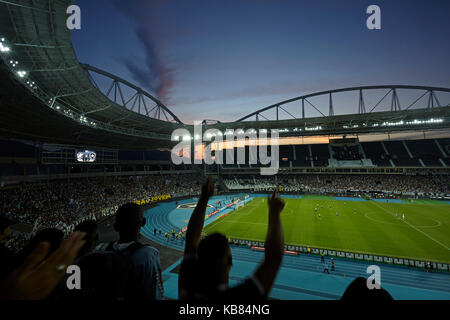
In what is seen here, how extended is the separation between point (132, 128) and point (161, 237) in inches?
936

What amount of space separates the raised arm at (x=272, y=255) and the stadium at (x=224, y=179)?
55cm

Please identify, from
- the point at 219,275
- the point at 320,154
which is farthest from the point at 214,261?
the point at 320,154

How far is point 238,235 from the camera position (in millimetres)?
24422

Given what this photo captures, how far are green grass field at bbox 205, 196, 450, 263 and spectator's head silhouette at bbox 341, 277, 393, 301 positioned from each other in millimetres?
21944

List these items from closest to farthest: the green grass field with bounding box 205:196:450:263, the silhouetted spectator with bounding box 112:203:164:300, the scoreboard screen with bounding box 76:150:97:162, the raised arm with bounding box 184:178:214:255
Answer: the silhouetted spectator with bounding box 112:203:164:300, the raised arm with bounding box 184:178:214:255, the green grass field with bounding box 205:196:450:263, the scoreboard screen with bounding box 76:150:97:162

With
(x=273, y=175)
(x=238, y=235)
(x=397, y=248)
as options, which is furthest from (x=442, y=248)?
(x=273, y=175)

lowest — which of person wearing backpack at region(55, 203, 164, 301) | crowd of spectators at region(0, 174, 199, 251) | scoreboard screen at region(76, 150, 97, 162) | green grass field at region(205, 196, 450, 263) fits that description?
green grass field at region(205, 196, 450, 263)

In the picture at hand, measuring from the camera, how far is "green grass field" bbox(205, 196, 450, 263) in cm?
2006

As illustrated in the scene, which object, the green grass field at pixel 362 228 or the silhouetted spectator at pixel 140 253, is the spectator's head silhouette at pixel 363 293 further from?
the green grass field at pixel 362 228

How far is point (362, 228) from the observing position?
25609mm

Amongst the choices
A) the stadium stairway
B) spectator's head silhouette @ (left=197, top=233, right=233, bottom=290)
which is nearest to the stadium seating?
the stadium stairway

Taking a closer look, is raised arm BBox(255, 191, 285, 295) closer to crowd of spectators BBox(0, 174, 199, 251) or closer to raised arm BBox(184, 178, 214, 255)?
raised arm BBox(184, 178, 214, 255)
